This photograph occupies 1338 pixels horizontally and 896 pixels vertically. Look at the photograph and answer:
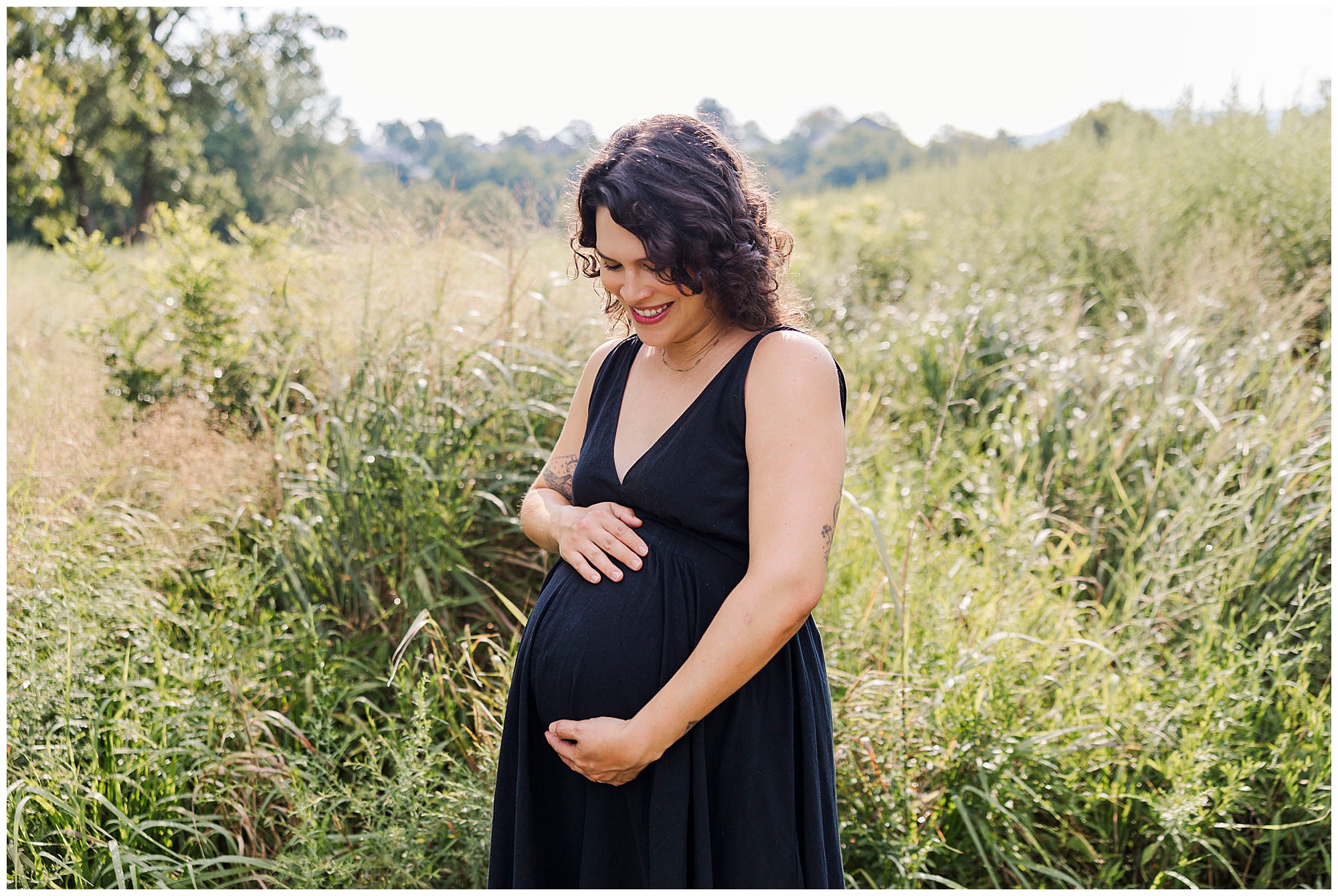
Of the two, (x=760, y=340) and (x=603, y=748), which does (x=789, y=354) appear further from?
(x=603, y=748)

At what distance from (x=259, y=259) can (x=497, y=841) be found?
12.9 feet

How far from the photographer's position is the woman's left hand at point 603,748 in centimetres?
134

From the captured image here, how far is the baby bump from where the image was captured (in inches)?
56.3

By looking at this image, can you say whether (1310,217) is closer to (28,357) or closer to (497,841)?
(497,841)

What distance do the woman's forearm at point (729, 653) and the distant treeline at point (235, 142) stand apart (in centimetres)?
92

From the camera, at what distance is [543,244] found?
3.96 metres

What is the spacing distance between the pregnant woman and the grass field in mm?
741

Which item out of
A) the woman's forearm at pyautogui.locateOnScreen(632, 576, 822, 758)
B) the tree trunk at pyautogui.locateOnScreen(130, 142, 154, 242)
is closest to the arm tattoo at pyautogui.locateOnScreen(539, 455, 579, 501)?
the woman's forearm at pyautogui.locateOnScreen(632, 576, 822, 758)

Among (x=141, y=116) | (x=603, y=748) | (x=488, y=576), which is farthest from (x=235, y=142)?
(x=603, y=748)

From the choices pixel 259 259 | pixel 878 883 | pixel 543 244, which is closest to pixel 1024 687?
pixel 878 883

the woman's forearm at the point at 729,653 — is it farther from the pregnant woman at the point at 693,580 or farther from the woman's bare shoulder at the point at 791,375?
the woman's bare shoulder at the point at 791,375

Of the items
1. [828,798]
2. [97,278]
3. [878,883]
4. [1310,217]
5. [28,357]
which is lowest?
[878,883]

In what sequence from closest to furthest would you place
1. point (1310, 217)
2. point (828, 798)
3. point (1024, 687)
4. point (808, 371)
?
point (808, 371)
point (828, 798)
point (1024, 687)
point (1310, 217)

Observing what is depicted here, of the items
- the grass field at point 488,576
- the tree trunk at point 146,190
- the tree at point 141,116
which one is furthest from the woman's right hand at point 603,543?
the tree trunk at point 146,190
